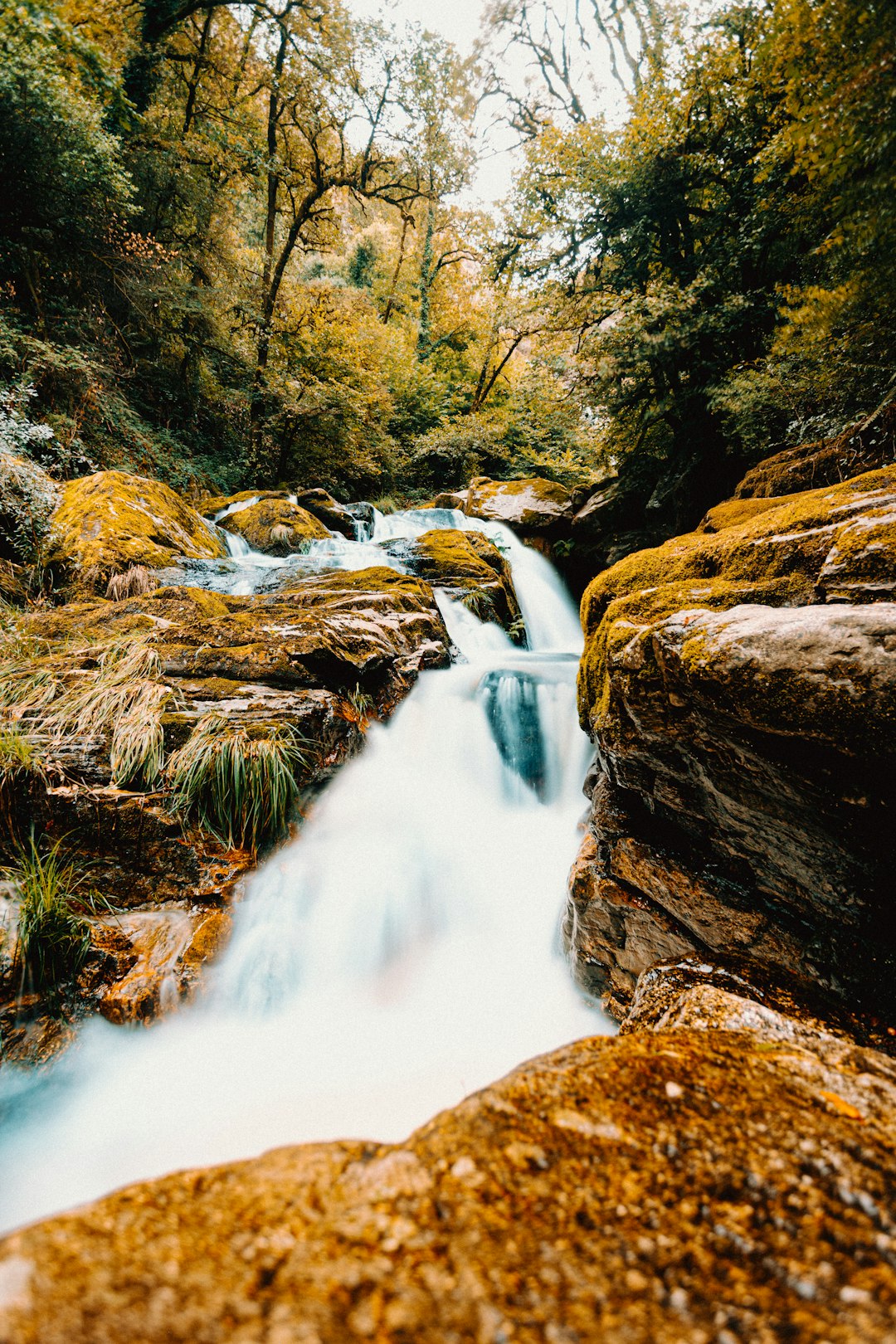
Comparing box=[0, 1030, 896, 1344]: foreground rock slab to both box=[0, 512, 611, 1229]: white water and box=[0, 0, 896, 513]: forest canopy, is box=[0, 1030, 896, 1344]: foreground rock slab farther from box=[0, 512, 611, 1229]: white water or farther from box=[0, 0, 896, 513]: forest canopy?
box=[0, 0, 896, 513]: forest canopy

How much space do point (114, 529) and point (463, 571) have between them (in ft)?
16.4

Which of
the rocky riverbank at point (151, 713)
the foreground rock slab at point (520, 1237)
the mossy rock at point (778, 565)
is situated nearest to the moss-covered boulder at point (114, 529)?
the rocky riverbank at point (151, 713)

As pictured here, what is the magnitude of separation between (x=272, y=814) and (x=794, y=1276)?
3097mm

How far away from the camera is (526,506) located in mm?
11297

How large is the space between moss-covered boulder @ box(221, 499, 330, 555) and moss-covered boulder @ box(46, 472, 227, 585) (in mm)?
1337

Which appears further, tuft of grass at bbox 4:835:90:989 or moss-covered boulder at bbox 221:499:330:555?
moss-covered boulder at bbox 221:499:330:555

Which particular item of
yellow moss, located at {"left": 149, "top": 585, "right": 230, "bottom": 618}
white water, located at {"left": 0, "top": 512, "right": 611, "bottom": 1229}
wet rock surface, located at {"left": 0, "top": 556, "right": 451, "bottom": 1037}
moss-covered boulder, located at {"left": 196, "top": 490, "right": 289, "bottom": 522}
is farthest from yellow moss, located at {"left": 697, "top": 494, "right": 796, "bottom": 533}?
moss-covered boulder, located at {"left": 196, "top": 490, "right": 289, "bottom": 522}

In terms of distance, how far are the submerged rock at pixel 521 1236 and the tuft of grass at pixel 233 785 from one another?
2.53m

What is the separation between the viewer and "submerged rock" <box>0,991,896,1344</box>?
56cm

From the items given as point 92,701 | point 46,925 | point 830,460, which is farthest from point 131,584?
point 830,460

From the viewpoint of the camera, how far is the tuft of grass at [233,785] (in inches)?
123

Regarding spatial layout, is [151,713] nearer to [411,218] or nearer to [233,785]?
[233,785]

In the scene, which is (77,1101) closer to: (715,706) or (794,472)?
(715,706)

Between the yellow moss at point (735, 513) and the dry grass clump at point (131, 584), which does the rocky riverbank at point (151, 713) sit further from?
the yellow moss at point (735, 513)
